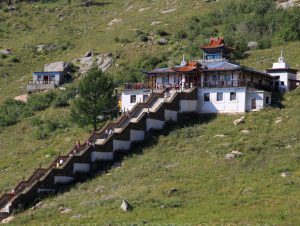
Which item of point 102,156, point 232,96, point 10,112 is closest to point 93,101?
point 102,156

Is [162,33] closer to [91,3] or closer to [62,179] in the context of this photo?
[91,3]

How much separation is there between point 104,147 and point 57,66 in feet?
174

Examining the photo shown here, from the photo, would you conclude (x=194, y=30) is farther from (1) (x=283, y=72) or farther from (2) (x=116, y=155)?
(2) (x=116, y=155)

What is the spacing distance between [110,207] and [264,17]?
248 feet

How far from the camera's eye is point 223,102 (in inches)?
3354

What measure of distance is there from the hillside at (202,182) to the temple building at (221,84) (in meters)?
2.41

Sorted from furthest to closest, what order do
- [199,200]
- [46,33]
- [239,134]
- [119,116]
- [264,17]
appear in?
[46,33], [264,17], [119,116], [239,134], [199,200]

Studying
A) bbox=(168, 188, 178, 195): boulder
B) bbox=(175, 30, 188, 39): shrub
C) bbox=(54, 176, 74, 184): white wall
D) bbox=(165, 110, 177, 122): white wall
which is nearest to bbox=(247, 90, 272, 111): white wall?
bbox=(165, 110, 177, 122): white wall

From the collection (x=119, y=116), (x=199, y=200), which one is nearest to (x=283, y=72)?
(x=119, y=116)

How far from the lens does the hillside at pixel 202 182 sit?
58.9 m

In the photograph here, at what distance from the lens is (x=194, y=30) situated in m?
136

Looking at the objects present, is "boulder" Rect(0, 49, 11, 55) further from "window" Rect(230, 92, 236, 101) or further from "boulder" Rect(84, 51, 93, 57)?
"window" Rect(230, 92, 236, 101)

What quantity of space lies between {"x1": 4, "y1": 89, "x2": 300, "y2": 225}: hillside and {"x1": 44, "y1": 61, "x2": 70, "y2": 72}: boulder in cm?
4797

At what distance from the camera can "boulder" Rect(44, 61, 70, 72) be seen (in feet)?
419
